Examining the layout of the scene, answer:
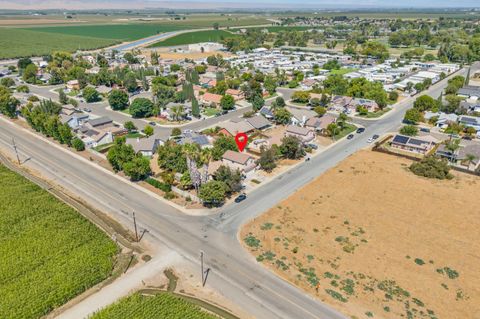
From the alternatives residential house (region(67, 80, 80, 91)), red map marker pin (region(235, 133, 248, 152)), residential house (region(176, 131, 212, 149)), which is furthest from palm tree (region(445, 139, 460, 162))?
residential house (region(67, 80, 80, 91))

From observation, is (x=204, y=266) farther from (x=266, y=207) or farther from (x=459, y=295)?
(x=459, y=295)

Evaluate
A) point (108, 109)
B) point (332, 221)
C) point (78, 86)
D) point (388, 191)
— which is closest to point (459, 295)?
point (332, 221)

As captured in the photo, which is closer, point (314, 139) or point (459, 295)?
point (459, 295)

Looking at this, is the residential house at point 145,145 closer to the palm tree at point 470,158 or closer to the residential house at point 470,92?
the palm tree at point 470,158

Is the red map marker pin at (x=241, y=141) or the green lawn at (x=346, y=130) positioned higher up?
the red map marker pin at (x=241, y=141)

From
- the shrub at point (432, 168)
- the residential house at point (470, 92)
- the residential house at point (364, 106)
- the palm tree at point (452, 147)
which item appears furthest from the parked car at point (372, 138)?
the residential house at point (470, 92)
